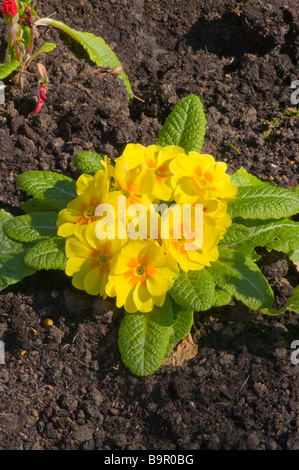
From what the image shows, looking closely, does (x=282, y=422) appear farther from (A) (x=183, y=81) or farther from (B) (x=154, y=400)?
(A) (x=183, y=81)

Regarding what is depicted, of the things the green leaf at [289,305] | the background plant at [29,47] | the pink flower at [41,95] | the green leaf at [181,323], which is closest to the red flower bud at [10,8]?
the background plant at [29,47]

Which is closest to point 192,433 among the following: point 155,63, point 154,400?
point 154,400

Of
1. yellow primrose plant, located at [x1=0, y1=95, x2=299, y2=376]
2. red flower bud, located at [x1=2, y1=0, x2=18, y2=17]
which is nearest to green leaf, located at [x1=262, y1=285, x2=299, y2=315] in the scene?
yellow primrose plant, located at [x1=0, y1=95, x2=299, y2=376]

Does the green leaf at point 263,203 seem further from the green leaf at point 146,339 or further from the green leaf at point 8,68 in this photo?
the green leaf at point 8,68

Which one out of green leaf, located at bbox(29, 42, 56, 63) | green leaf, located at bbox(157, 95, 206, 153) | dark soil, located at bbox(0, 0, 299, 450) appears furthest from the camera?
green leaf, located at bbox(29, 42, 56, 63)

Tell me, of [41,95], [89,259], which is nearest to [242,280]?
[89,259]

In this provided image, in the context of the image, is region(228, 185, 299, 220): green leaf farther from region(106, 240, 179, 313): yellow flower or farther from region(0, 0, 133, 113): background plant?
region(0, 0, 133, 113): background plant
